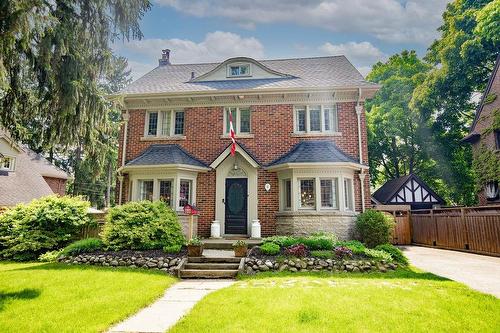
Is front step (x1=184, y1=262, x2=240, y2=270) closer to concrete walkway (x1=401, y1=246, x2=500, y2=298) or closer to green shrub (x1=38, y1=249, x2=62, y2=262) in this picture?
green shrub (x1=38, y1=249, x2=62, y2=262)

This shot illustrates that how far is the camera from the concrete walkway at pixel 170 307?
13.9ft

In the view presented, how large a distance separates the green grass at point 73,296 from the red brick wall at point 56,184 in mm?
19197

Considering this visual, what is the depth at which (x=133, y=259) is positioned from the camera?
901 cm

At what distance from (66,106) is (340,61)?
13434 mm

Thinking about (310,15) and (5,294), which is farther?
(310,15)

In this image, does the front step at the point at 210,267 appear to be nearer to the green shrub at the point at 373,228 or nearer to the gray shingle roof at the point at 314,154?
the gray shingle roof at the point at 314,154

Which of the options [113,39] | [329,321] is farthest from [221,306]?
[113,39]

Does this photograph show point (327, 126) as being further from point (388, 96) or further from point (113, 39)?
point (388, 96)

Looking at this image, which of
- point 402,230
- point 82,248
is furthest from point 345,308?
point 402,230

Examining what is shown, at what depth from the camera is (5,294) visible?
231 inches

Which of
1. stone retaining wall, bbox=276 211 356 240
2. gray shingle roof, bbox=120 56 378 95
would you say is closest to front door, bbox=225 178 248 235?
stone retaining wall, bbox=276 211 356 240

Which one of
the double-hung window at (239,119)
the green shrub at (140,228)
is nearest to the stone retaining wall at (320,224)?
the green shrub at (140,228)

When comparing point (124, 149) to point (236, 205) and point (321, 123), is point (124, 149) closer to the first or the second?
point (236, 205)

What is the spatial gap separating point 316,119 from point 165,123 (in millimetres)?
6905
